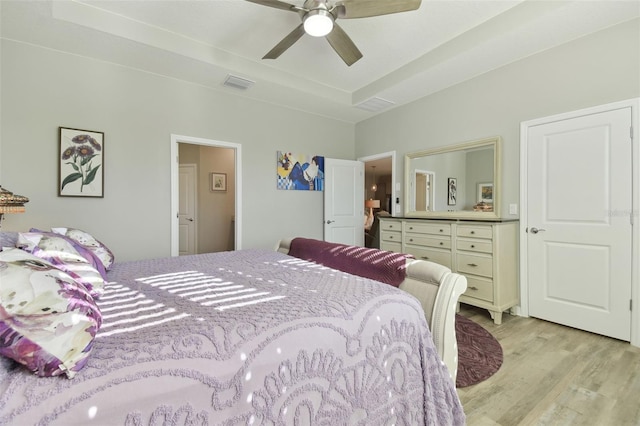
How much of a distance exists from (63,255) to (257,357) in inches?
47.2

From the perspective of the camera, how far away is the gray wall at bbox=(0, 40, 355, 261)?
2.62 m

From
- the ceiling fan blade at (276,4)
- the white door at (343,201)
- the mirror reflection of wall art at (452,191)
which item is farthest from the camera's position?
the white door at (343,201)

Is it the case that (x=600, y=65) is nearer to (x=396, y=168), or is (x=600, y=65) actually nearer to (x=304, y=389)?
(x=396, y=168)

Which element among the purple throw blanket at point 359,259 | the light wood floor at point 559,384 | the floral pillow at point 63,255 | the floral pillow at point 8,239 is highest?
the floral pillow at point 8,239

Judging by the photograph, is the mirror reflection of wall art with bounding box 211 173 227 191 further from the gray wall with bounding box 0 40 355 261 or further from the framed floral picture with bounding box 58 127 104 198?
the framed floral picture with bounding box 58 127 104 198

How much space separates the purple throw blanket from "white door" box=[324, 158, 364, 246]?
1.98 m

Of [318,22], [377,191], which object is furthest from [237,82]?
[377,191]

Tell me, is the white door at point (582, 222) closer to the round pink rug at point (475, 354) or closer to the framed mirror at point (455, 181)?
the framed mirror at point (455, 181)

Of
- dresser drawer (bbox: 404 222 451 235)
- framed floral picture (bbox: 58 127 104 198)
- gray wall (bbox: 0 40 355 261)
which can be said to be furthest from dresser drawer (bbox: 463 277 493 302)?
framed floral picture (bbox: 58 127 104 198)

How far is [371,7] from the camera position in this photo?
2.03 m

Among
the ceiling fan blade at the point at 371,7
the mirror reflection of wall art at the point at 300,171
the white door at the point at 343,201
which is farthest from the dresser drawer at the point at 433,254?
the ceiling fan blade at the point at 371,7

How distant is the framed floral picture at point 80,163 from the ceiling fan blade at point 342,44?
254 centimetres

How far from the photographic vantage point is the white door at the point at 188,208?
5.27 metres

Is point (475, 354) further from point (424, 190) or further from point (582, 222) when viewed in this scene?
point (424, 190)
